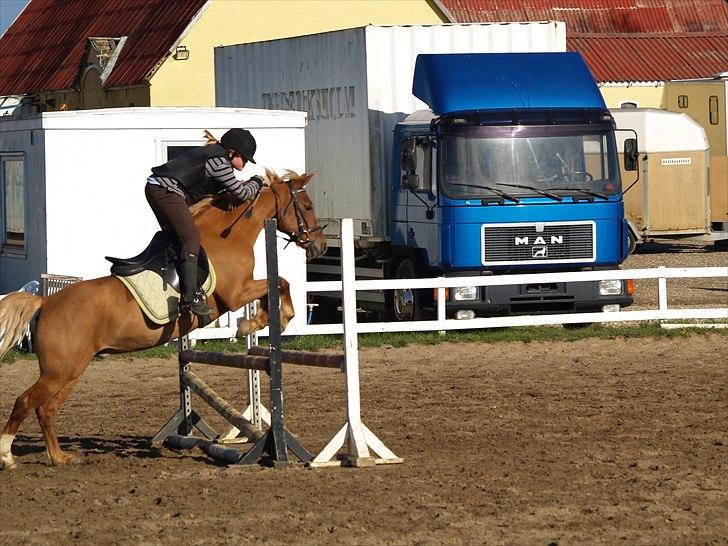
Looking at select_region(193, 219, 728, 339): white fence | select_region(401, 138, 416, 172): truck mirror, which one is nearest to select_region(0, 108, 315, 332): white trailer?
select_region(193, 219, 728, 339): white fence

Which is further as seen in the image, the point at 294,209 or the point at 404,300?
the point at 404,300

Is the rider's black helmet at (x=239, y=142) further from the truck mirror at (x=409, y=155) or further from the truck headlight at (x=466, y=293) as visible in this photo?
the truck headlight at (x=466, y=293)

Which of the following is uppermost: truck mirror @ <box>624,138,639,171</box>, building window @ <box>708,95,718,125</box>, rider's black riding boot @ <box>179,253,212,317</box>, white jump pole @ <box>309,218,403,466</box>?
building window @ <box>708,95,718,125</box>

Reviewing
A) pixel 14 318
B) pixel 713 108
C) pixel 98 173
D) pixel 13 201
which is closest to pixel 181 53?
pixel 713 108

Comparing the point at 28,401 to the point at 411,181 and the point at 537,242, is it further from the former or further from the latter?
the point at 537,242

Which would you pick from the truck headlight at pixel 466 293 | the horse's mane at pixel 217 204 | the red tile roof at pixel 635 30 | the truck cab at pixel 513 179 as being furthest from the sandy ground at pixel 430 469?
the red tile roof at pixel 635 30

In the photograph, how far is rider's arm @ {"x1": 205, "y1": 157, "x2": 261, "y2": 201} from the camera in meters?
10.2

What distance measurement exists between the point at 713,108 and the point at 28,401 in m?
25.1

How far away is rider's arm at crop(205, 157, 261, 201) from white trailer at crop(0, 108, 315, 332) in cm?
721

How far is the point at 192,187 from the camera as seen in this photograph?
10375 mm

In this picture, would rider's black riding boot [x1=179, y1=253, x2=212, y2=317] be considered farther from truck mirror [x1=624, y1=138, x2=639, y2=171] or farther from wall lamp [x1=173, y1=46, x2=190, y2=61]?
wall lamp [x1=173, y1=46, x2=190, y2=61]

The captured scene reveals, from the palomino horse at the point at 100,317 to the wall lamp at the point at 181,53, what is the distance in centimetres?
2289

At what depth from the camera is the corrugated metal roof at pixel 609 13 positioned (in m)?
42.8

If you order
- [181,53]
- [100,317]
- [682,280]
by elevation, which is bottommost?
[682,280]
